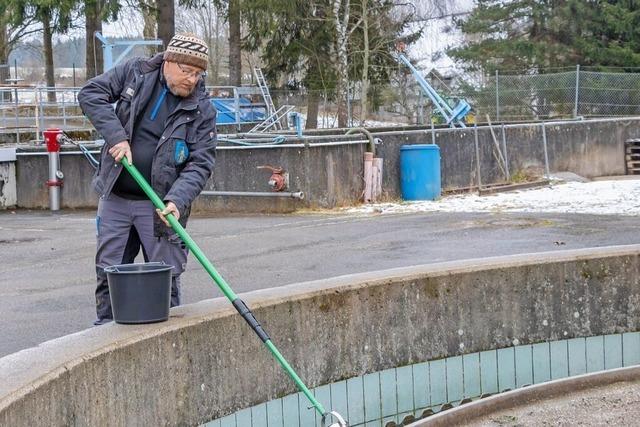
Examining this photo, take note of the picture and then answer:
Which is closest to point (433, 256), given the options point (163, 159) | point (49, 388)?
point (163, 159)

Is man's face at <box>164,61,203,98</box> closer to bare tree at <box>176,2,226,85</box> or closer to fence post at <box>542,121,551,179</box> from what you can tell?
fence post at <box>542,121,551,179</box>

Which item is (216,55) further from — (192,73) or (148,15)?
(192,73)

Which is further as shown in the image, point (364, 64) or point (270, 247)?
point (364, 64)

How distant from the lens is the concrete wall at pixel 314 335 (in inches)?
163

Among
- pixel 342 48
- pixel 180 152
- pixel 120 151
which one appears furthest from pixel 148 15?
pixel 120 151

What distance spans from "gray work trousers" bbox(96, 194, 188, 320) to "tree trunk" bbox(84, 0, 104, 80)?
80.4 feet

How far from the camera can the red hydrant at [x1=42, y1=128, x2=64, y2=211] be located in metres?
16.4

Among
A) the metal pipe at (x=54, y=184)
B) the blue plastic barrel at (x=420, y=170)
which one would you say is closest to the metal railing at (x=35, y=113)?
the metal pipe at (x=54, y=184)

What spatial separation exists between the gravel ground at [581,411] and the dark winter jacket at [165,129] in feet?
6.10

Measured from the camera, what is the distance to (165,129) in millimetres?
5109

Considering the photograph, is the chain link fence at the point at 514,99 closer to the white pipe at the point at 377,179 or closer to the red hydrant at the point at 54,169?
the red hydrant at the point at 54,169

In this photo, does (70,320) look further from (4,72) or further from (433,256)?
(4,72)

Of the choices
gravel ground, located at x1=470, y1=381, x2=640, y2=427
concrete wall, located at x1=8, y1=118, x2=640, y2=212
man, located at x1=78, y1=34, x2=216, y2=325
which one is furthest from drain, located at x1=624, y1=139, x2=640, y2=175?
man, located at x1=78, y1=34, x2=216, y2=325

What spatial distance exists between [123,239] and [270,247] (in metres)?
6.17
